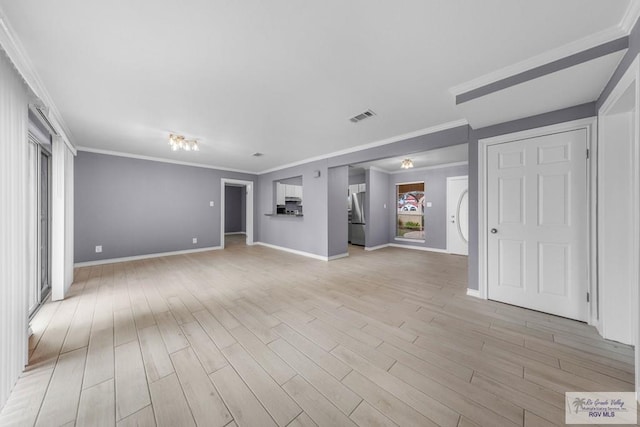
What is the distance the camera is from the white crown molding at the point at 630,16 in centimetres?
131

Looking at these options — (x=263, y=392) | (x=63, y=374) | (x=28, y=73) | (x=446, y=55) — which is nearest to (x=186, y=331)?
(x=63, y=374)

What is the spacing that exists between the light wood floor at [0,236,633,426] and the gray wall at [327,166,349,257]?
6.87 feet

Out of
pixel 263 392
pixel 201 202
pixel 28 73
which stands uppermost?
Result: pixel 28 73

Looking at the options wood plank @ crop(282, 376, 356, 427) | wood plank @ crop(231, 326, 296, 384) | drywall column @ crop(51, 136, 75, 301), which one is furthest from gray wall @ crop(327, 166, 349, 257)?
drywall column @ crop(51, 136, 75, 301)

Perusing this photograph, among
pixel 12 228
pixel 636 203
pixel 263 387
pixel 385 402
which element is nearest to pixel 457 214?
pixel 636 203

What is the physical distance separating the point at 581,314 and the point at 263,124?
172 inches

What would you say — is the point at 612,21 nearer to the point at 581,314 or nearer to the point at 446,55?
the point at 446,55

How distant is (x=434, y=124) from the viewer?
125 inches

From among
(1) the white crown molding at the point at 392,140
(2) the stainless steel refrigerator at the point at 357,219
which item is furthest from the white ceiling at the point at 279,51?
(2) the stainless steel refrigerator at the point at 357,219

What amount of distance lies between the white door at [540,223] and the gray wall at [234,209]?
29.8 ft

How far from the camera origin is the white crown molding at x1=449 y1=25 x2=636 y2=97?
1.52m

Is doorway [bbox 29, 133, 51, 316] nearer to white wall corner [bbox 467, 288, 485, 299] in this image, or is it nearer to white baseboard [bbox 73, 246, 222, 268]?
white baseboard [bbox 73, 246, 222, 268]

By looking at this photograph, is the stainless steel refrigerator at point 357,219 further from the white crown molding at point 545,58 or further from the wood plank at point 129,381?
the wood plank at point 129,381

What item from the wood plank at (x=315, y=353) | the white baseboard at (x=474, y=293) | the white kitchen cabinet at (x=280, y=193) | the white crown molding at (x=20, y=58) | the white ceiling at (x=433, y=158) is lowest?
the wood plank at (x=315, y=353)
